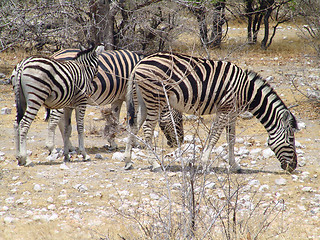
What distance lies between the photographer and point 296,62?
16875mm

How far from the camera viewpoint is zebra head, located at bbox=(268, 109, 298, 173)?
6.65 m

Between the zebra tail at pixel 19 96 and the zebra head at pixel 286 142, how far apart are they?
429 centimetres

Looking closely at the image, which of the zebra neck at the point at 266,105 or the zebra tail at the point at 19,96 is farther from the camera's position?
the zebra neck at the point at 266,105

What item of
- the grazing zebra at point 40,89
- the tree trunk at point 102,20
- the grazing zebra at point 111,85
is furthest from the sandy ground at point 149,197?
the tree trunk at point 102,20

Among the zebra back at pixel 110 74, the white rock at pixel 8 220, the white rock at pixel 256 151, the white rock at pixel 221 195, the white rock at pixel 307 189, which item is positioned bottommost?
the white rock at pixel 8 220

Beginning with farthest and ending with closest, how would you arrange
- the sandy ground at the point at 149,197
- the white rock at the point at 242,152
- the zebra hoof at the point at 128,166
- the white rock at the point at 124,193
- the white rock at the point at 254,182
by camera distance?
1. the white rock at the point at 242,152
2. the zebra hoof at the point at 128,166
3. the white rock at the point at 254,182
4. the white rock at the point at 124,193
5. the sandy ground at the point at 149,197

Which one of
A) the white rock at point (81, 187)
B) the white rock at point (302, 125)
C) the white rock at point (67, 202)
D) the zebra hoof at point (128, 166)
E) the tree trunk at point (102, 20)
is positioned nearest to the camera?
the white rock at point (67, 202)

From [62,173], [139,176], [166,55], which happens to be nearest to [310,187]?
[139,176]

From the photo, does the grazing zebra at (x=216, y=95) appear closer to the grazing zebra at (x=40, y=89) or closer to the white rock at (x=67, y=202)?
the grazing zebra at (x=40, y=89)

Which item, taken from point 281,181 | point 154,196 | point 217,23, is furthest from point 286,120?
point 217,23

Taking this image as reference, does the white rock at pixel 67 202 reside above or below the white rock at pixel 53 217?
above

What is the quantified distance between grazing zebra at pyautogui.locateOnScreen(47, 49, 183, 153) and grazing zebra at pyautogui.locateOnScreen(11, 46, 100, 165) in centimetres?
65

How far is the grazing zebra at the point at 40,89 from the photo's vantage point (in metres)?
6.60

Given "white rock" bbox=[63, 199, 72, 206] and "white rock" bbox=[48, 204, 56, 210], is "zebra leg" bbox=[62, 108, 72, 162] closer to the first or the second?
"white rock" bbox=[63, 199, 72, 206]
